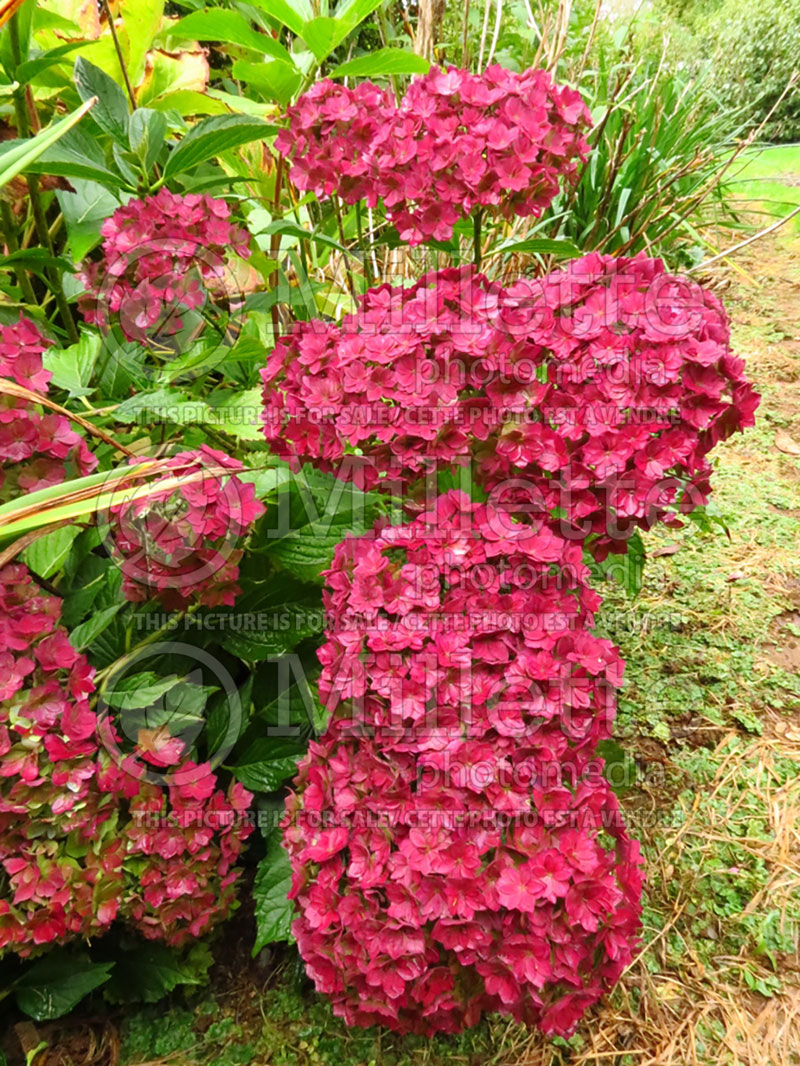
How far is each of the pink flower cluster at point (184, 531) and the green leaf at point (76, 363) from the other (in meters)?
0.34

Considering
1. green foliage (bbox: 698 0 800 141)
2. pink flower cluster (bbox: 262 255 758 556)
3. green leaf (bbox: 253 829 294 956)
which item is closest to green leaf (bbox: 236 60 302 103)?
pink flower cluster (bbox: 262 255 758 556)

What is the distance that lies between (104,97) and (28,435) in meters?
0.56

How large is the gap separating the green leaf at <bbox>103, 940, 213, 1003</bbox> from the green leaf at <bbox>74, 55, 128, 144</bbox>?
1217mm

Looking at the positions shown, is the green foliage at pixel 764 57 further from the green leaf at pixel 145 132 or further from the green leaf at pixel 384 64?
the green leaf at pixel 145 132

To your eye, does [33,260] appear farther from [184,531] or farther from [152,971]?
[152,971]

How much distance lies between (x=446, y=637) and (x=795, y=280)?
341 centimetres

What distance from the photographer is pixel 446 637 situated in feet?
2.77

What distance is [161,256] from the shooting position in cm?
107

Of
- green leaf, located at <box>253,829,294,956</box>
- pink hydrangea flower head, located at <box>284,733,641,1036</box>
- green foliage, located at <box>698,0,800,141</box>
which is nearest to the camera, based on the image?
pink hydrangea flower head, located at <box>284,733,641,1036</box>

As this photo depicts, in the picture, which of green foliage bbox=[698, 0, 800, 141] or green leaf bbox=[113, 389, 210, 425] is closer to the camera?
green leaf bbox=[113, 389, 210, 425]

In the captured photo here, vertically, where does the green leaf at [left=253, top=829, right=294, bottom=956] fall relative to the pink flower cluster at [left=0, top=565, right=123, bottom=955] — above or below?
below

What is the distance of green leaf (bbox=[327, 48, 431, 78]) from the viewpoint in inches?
46.9

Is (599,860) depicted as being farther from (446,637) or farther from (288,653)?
(288,653)

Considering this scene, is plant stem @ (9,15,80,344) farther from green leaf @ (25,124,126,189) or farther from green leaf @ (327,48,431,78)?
green leaf @ (327,48,431,78)
